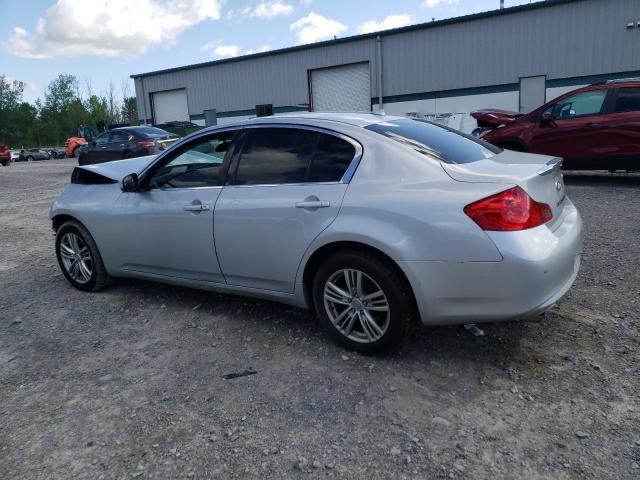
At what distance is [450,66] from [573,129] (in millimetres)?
12986

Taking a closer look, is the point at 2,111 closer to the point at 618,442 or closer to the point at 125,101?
the point at 125,101

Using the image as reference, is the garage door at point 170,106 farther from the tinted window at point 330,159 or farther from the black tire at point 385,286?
the black tire at point 385,286

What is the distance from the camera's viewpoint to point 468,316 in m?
2.93

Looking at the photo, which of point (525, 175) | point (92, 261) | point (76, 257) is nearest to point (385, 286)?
point (525, 175)

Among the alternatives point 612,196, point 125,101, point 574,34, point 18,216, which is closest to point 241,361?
point 612,196

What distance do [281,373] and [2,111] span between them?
104 m

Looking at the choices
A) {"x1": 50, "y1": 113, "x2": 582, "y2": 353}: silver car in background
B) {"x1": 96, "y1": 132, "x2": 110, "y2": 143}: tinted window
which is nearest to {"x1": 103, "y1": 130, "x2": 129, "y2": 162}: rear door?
{"x1": 96, "y1": 132, "x2": 110, "y2": 143}: tinted window

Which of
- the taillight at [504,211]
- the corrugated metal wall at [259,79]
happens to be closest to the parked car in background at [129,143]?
the corrugated metal wall at [259,79]

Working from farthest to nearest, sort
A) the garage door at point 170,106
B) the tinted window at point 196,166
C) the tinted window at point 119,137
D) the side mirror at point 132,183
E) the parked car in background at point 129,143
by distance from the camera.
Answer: the garage door at point 170,106 → the tinted window at point 119,137 → the parked car in background at point 129,143 → the side mirror at point 132,183 → the tinted window at point 196,166

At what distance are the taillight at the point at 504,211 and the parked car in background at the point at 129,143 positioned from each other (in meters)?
12.7

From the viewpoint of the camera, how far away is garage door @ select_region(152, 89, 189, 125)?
29672 millimetres

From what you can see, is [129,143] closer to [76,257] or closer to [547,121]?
[76,257]

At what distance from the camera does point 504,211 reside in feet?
9.16

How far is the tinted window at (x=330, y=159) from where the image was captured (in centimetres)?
331
